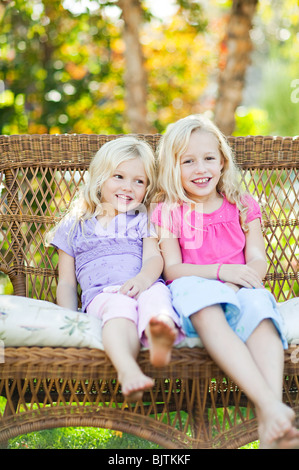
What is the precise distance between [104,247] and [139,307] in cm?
47

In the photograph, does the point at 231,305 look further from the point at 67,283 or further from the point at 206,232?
the point at 67,283

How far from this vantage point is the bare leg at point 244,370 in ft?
4.62

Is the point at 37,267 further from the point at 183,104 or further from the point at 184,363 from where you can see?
the point at 183,104

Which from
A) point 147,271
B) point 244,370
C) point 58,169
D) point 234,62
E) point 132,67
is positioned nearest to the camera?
point 244,370

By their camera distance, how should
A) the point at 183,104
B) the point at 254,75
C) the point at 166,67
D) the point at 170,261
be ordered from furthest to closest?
the point at 254,75 → the point at 183,104 → the point at 166,67 → the point at 170,261

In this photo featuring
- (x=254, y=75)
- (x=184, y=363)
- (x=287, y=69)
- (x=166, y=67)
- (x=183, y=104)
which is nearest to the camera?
(x=184, y=363)

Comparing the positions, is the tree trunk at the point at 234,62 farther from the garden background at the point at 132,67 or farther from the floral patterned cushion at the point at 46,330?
the floral patterned cushion at the point at 46,330

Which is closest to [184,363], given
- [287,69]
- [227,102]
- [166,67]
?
[227,102]

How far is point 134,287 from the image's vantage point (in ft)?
6.29

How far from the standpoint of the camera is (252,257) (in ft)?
6.99

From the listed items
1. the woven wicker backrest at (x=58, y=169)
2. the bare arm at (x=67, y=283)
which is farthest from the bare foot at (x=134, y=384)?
the woven wicker backrest at (x=58, y=169)

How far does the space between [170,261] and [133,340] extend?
55cm

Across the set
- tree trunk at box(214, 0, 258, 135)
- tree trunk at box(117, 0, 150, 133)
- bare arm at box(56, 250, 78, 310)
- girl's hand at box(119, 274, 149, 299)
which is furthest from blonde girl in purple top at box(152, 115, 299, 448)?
tree trunk at box(117, 0, 150, 133)

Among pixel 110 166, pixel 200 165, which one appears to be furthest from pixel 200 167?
pixel 110 166
